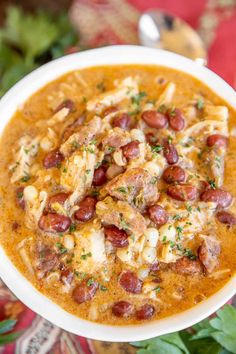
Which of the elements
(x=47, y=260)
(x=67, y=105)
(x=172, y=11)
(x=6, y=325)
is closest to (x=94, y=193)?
(x=47, y=260)

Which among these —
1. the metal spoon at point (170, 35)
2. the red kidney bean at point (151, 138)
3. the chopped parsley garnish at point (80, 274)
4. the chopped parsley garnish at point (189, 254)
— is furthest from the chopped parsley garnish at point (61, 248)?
the metal spoon at point (170, 35)

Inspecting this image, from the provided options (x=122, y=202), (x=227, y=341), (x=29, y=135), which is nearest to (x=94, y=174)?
(x=122, y=202)

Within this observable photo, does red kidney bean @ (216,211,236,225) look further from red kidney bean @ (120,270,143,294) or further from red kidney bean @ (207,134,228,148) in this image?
red kidney bean @ (120,270,143,294)

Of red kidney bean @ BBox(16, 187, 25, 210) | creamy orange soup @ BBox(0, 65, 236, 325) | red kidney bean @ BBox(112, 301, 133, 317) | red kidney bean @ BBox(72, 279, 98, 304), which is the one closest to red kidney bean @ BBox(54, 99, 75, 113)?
creamy orange soup @ BBox(0, 65, 236, 325)

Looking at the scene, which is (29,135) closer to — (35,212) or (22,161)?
(22,161)

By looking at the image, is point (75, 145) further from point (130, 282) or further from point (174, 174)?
point (130, 282)

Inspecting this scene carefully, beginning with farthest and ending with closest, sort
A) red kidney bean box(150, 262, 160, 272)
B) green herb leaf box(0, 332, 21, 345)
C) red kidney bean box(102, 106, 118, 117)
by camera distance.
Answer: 1. green herb leaf box(0, 332, 21, 345)
2. red kidney bean box(102, 106, 118, 117)
3. red kidney bean box(150, 262, 160, 272)
